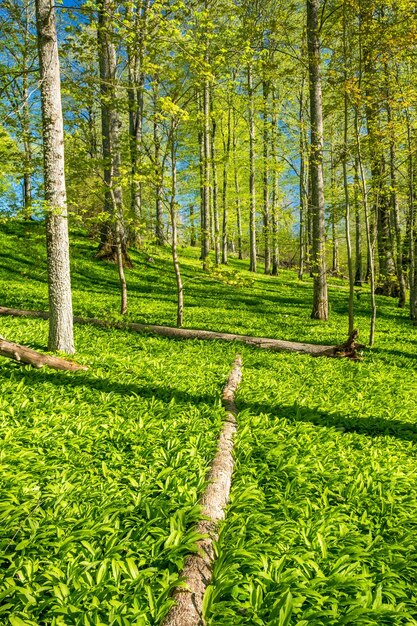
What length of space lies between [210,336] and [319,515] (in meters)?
6.62

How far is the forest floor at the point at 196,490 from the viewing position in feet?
8.54

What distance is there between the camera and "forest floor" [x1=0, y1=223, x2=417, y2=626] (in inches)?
102

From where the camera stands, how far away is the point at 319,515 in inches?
143

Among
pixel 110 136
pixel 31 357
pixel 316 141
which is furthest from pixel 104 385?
pixel 110 136

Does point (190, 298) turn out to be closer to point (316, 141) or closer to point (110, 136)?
point (110, 136)

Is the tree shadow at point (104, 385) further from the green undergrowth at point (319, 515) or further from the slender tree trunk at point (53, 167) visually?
the slender tree trunk at point (53, 167)

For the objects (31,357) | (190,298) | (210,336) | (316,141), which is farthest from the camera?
(190,298)

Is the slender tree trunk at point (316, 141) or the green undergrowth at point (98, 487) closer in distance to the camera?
the green undergrowth at point (98, 487)

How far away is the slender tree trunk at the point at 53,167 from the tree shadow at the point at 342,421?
3584mm

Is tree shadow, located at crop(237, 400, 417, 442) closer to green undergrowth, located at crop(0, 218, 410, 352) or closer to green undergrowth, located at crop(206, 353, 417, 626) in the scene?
green undergrowth, located at crop(206, 353, 417, 626)

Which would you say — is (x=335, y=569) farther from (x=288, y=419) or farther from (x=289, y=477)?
(x=288, y=419)

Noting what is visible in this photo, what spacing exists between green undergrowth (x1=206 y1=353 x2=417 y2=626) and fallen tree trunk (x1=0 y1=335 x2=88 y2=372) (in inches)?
118

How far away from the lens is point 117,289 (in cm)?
1565

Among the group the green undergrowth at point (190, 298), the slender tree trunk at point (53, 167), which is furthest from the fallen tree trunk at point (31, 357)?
the green undergrowth at point (190, 298)
